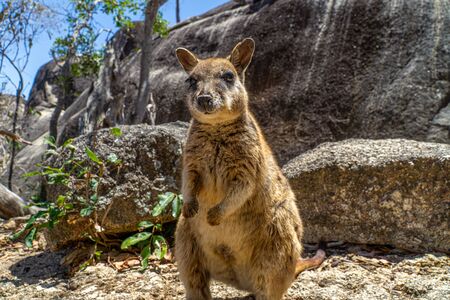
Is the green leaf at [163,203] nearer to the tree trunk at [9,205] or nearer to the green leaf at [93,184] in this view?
the green leaf at [93,184]

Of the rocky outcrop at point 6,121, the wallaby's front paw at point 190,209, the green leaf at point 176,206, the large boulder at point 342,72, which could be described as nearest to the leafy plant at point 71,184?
the green leaf at point 176,206

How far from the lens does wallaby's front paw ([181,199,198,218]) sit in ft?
12.9

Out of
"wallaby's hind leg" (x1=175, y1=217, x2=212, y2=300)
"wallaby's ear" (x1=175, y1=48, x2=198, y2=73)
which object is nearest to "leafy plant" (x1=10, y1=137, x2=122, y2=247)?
"wallaby's ear" (x1=175, y1=48, x2=198, y2=73)

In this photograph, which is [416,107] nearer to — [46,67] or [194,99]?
[194,99]

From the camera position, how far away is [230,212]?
12.7 feet

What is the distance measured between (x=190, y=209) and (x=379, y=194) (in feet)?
7.66

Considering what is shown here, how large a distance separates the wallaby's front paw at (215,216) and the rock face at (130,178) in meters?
1.77

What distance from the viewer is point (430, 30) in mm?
8883

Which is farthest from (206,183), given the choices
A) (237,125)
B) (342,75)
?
(342,75)

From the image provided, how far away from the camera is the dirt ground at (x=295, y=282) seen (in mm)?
4359

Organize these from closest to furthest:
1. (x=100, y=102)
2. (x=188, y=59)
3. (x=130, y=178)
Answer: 1. (x=188, y=59)
2. (x=130, y=178)
3. (x=100, y=102)

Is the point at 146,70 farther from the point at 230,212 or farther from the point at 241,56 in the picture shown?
the point at 230,212

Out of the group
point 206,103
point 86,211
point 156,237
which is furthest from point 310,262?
point 86,211

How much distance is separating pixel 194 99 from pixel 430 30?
6.48 metres
